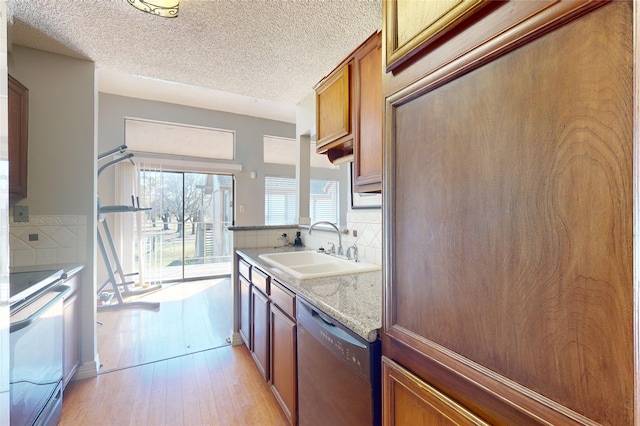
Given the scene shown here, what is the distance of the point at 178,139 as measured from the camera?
4488 millimetres

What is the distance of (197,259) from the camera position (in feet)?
16.0

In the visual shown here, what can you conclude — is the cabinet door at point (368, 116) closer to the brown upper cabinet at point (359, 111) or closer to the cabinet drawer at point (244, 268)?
the brown upper cabinet at point (359, 111)

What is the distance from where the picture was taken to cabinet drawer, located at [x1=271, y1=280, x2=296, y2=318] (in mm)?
1431

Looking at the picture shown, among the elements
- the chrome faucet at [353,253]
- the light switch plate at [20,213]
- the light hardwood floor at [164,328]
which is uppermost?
the light switch plate at [20,213]

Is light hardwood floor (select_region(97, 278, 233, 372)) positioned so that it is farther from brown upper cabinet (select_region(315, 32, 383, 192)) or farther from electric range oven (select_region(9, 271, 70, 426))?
brown upper cabinet (select_region(315, 32, 383, 192))

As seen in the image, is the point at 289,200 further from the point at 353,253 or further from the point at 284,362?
the point at 284,362

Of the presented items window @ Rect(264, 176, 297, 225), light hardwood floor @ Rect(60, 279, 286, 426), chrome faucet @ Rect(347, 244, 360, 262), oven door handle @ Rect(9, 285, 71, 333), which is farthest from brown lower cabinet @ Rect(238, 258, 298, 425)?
window @ Rect(264, 176, 297, 225)

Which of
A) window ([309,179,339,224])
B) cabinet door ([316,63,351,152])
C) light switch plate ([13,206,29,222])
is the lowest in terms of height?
light switch plate ([13,206,29,222])

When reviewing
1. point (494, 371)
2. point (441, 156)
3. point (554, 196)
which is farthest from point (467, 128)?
point (494, 371)

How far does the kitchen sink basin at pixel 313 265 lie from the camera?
159cm

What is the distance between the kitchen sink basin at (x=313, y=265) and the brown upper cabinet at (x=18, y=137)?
166 cm

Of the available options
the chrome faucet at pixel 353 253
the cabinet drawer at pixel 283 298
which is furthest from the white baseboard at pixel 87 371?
the chrome faucet at pixel 353 253

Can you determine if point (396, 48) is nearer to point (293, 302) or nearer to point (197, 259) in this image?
point (293, 302)

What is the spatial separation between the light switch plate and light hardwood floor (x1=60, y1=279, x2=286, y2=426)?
1.24 meters
